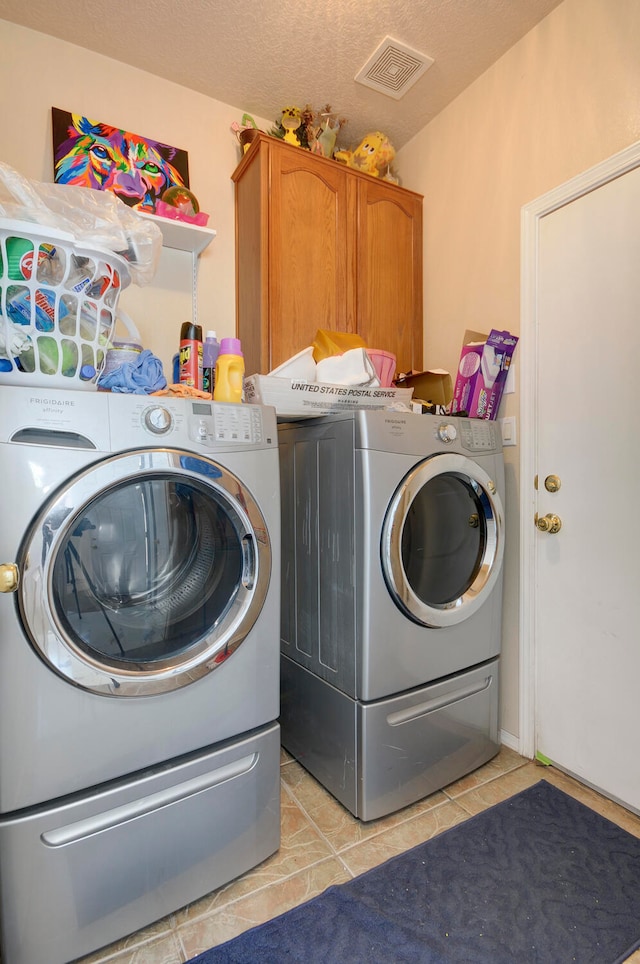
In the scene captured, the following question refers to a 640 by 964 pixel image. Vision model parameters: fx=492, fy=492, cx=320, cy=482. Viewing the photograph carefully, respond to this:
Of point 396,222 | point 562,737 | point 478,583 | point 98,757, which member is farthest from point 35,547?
point 396,222

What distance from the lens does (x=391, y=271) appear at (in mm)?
2258

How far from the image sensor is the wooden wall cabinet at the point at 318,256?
1.95 metres

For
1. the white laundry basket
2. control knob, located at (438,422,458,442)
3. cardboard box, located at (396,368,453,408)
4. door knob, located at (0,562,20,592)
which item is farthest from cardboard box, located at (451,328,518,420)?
door knob, located at (0,562,20,592)

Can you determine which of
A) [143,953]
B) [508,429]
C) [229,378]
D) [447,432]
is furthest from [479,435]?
[143,953]

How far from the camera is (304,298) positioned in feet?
6.62

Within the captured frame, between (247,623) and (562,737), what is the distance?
123 centimetres

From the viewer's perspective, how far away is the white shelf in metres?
1.81

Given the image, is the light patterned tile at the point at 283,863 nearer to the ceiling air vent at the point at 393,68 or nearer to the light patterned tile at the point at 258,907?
the light patterned tile at the point at 258,907

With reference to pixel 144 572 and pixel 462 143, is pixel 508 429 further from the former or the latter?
pixel 144 572

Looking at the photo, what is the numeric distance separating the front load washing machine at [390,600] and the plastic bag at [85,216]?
0.69 m

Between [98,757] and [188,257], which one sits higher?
[188,257]

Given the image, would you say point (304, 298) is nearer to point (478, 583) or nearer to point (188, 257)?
point (188, 257)

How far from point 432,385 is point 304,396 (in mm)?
672

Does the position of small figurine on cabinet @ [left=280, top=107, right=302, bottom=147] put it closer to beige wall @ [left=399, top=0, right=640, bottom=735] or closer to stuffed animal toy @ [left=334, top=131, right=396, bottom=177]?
stuffed animal toy @ [left=334, top=131, right=396, bottom=177]
